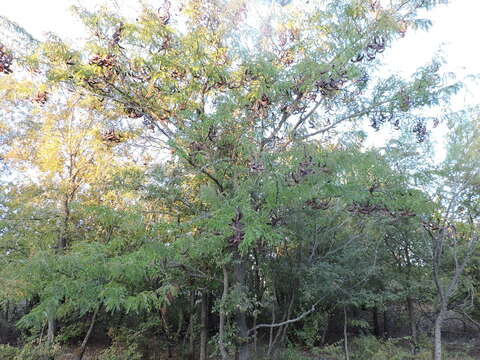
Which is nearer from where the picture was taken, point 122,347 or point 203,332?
point 203,332

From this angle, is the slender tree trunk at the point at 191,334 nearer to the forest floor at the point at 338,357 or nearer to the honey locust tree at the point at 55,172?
the forest floor at the point at 338,357

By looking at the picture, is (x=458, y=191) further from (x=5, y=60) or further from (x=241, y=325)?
(x=5, y=60)

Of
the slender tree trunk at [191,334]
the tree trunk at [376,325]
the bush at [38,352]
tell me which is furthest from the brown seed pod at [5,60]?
the tree trunk at [376,325]

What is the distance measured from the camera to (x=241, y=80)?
4828 mm

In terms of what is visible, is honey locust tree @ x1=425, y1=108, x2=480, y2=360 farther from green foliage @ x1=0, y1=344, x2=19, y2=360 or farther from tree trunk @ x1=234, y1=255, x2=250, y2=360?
green foliage @ x1=0, y1=344, x2=19, y2=360

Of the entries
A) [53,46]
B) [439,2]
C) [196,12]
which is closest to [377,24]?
[439,2]

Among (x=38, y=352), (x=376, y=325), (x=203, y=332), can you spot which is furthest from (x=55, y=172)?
(x=376, y=325)

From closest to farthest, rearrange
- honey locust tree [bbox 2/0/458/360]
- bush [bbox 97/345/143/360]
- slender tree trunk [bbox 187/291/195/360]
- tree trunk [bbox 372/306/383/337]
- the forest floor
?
1. honey locust tree [bbox 2/0/458/360]
2. bush [bbox 97/345/143/360]
3. the forest floor
4. slender tree trunk [bbox 187/291/195/360]
5. tree trunk [bbox 372/306/383/337]

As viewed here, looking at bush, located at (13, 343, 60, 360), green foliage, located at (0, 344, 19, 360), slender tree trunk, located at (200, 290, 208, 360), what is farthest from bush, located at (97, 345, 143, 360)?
green foliage, located at (0, 344, 19, 360)

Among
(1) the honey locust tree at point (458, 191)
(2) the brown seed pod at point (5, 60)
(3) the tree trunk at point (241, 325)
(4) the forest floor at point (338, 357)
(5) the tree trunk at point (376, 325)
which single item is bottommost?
(4) the forest floor at point (338, 357)

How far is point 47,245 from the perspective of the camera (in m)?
6.55

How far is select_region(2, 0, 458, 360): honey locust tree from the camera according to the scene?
4.42 meters

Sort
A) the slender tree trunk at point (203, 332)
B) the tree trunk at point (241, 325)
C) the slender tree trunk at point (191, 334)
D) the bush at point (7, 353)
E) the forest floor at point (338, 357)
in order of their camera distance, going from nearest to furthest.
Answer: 1. the tree trunk at point (241, 325)
2. the bush at point (7, 353)
3. the slender tree trunk at point (203, 332)
4. the forest floor at point (338, 357)
5. the slender tree trunk at point (191, 334)

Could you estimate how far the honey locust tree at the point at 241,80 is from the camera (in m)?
4.42
